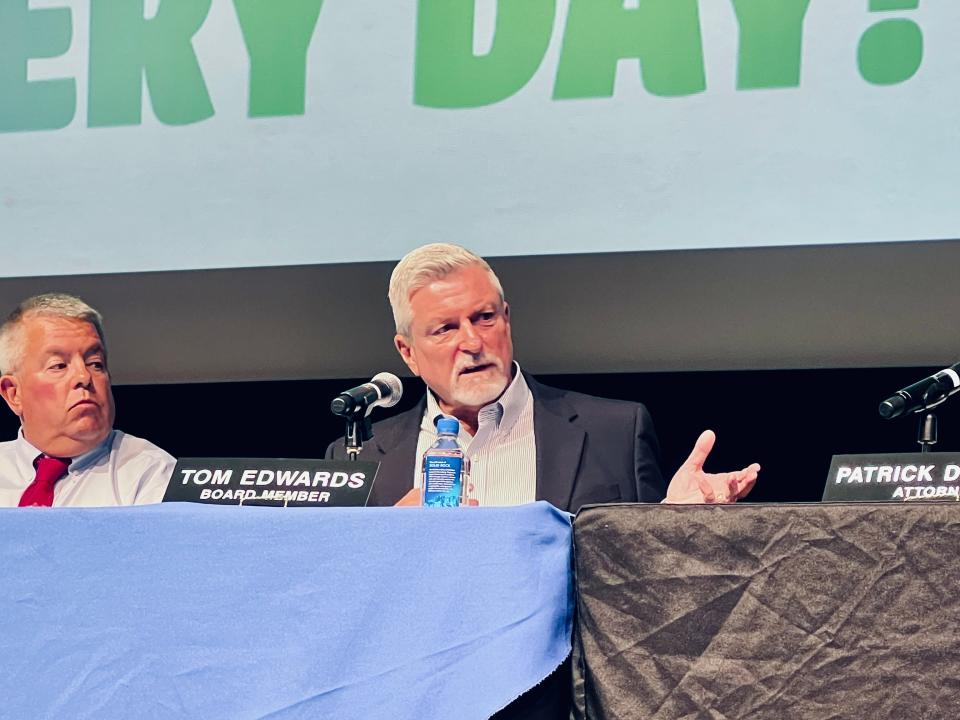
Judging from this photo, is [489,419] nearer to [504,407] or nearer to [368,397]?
[504,407]

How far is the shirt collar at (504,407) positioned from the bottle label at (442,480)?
59 centimetres

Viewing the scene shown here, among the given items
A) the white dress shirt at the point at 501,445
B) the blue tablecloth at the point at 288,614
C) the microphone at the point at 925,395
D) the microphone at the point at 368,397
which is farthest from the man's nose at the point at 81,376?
the microphone at the point at 925,395

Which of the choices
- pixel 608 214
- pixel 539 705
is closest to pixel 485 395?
pixel 608 214

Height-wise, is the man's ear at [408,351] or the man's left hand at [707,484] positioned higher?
the man's ear at [408,351]

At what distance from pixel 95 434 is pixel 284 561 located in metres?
1.12

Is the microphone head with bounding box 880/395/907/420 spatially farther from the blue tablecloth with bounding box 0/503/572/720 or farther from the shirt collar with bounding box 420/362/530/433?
the shirt collar with bounding box 420/362/530/433

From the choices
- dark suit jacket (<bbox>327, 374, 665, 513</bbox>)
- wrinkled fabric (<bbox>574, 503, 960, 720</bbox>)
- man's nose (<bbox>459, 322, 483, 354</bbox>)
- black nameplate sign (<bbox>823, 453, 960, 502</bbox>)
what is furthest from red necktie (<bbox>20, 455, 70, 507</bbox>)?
black nameplate sign (<bbox>823, 453, 960, 502</bbox>)

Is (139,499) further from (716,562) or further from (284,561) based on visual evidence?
(716,562)

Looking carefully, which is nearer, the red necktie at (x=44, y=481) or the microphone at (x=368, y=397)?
the microphone at (x=368, y=397)

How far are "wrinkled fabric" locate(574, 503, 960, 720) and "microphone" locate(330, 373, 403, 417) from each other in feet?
1.68

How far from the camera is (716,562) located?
1.41 m

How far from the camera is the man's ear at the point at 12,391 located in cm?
257

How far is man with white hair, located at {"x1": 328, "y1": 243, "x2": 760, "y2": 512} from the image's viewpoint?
7.69ft

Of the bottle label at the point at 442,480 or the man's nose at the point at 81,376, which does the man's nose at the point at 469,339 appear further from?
the man's nose at the point at 81,376
